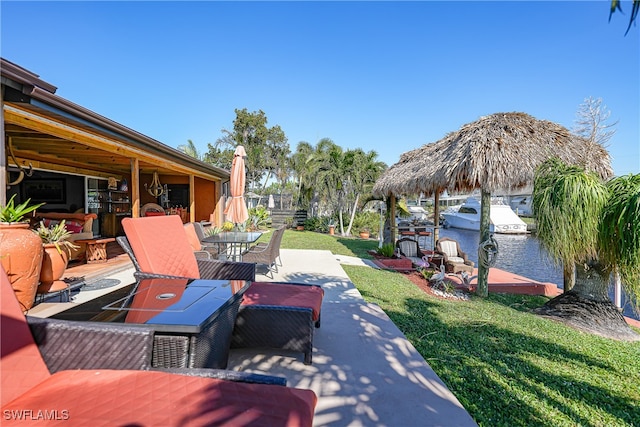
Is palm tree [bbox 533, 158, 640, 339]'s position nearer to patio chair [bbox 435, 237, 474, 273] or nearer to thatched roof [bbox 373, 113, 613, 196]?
thatched roof [bbox 373, 113, 613, 196]

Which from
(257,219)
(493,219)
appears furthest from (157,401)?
(493,219)

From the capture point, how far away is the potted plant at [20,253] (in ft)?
10.2

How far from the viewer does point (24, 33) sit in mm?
7629

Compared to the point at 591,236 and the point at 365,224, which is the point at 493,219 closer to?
the point at 365,224

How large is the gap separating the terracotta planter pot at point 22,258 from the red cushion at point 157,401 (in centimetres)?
226

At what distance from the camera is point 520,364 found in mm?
3082

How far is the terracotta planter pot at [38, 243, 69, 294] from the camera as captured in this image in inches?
150

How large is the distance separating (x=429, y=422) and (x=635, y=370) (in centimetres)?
274

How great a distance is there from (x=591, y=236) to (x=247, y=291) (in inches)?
197

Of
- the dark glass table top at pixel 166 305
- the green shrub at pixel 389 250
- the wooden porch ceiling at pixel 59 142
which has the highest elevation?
the wooden porch ceiling at pixel 59 142

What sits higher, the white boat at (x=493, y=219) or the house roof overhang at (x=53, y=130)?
the house roof overhang at (x=53, y=130)

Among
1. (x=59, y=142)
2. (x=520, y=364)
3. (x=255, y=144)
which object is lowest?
(x=520, y=364)

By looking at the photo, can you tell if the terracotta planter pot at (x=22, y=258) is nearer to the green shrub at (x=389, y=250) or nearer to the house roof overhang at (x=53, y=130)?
the house roof overhang at (x=53, y=130)

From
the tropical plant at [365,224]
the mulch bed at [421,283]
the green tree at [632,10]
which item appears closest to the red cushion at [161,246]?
the green tree at [632,10]
